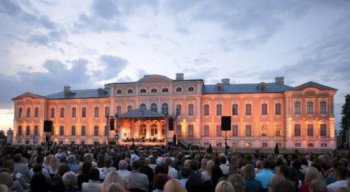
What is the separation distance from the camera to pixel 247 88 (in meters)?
51.0

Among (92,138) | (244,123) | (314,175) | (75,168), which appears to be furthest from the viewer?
(92,138)

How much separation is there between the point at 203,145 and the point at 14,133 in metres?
29.8

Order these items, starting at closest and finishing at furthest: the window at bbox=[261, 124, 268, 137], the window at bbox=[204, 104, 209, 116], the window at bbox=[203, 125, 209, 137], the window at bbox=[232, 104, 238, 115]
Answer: the window at bbox=[261, 124, 268, 137]
the window at bbox=[232, 104, 238, 115]
the window at bbox=[203, 125, 209, 137]
the window at bbox=[204, 104, 209, 116]

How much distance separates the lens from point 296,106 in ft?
152

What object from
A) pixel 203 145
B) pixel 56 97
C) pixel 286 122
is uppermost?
pixel 56 97

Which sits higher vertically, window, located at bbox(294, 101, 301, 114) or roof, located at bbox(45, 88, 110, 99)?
roof, located at bbox(45, 88, 110, 99)

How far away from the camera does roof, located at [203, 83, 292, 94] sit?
162 ft

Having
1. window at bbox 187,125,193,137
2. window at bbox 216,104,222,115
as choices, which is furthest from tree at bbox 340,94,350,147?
window at bbox 187,125,193,137

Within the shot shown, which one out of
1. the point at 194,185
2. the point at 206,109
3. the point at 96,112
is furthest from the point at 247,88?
the point at 194,185

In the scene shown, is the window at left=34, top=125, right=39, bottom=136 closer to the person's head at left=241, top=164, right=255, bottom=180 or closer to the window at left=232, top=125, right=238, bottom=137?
the window at left=232, top=125, right=238, bottom=137

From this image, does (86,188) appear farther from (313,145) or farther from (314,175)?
(313,145)

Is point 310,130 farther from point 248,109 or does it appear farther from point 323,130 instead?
point 248,109

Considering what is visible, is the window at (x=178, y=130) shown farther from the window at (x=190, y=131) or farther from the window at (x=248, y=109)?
the window at (x=248, y=109)

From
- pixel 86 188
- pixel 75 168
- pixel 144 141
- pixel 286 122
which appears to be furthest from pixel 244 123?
pixel 86 188
